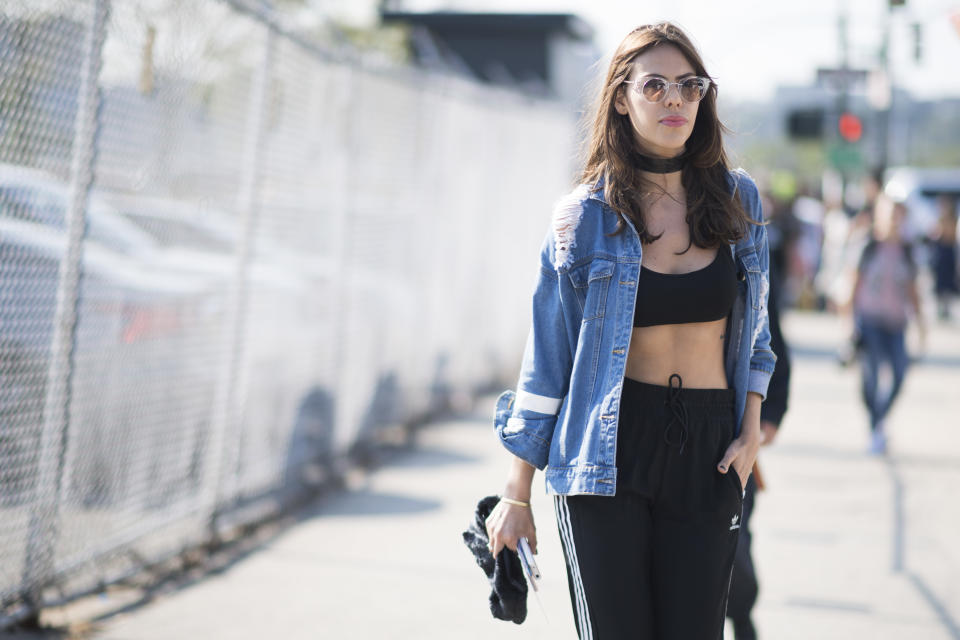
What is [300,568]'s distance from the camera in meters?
5.90

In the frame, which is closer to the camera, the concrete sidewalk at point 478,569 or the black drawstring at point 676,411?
the black drawstring at point 676,411

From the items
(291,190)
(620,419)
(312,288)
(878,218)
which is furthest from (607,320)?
(878,218)

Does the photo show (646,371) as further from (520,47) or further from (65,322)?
(520,47)

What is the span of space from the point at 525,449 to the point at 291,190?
162 inches

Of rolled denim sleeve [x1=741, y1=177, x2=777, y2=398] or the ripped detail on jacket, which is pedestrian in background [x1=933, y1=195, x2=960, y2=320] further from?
the ripped detail on jacket

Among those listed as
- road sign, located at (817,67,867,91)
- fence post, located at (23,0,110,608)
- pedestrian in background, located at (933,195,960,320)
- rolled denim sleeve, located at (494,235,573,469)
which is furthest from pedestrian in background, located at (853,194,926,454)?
road sign, located at (817,67,867,91)

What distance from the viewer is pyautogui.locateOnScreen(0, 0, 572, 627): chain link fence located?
447 centimetres

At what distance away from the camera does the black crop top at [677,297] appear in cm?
293

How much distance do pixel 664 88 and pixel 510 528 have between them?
1115 mm

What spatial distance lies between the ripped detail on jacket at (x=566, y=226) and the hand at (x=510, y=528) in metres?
0.59

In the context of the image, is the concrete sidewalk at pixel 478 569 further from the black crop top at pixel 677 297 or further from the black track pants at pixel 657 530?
the black crop top at pixel 677 297

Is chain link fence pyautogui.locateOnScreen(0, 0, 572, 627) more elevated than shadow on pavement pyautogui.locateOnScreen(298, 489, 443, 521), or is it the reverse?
chain link fence pyautogui.locateOnScreen(0, 0, 572, 627)

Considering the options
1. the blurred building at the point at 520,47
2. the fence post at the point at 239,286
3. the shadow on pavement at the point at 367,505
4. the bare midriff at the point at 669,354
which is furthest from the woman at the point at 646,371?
the blurred building at the point at 520,47

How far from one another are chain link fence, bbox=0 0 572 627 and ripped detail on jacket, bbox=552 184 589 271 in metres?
2.12
